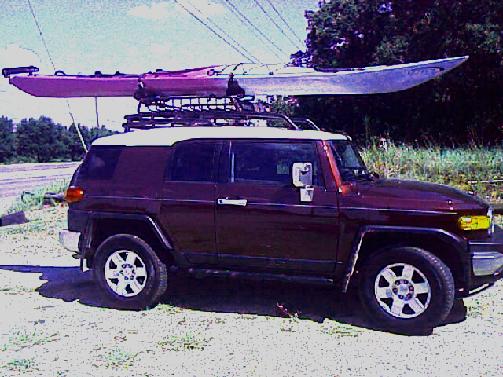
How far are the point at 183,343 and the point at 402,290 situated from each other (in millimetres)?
2030

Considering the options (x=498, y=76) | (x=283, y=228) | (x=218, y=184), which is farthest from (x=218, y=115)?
(x=498, y=76)

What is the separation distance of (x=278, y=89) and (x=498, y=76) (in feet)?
48.7

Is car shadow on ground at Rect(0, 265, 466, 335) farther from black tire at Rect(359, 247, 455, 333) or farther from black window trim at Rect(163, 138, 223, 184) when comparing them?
black window trim at Rect(163, 138, 223, 184)

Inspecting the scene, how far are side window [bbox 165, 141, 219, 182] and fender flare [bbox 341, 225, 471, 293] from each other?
160 cm

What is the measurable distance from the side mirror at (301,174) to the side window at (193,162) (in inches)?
36.6

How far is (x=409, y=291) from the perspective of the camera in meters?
5.57

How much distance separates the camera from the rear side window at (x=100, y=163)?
664 centimetres

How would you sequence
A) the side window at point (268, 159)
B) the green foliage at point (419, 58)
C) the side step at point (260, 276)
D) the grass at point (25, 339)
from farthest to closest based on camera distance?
1. the green foliage at point (419, 58)
2. the side window at point (268, 159)
3. the side step at point (260, 276)
4. the grass at point (25, 339)

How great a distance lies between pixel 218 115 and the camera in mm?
6711

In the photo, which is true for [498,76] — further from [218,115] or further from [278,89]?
[218,115]

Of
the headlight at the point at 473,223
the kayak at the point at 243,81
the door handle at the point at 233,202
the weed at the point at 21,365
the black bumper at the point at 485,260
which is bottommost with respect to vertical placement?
the weed at the point at 21,365

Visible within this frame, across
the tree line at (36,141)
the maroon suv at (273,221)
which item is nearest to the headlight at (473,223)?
the maroon suv at (273,221)

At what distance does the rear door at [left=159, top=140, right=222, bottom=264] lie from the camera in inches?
242

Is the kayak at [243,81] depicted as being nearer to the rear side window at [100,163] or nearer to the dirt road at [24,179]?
the rear side window at [100,163]
